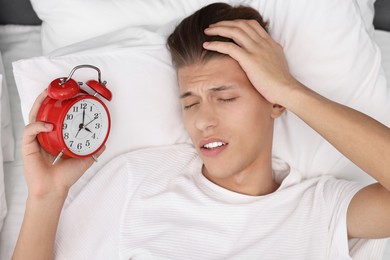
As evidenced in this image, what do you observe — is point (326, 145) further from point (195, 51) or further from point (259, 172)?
point (195, 51)

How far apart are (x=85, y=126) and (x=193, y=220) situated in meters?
0.41

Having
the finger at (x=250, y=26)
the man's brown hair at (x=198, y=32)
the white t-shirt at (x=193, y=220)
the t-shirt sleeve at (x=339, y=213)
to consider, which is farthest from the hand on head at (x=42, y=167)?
the t-shirt sleeve at (x=339, y=213)

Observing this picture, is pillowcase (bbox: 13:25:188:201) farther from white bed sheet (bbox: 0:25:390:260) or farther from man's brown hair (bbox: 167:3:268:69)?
white bed sheet (bbox: 0:25:390:260)

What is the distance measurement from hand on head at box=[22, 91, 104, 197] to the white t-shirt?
10cm

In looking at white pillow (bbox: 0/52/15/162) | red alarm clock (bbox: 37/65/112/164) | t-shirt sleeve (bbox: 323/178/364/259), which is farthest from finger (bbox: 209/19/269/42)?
white pillow (bbox: 0/52/15/162)

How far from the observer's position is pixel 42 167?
143cm

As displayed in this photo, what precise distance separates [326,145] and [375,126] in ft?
1.08

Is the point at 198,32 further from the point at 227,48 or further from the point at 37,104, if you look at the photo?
the point at 37,104

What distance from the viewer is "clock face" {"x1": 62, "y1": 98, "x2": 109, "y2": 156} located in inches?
53.4

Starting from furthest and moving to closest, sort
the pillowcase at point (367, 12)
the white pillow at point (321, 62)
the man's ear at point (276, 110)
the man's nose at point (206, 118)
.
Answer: the pillowcase at point (367, 12) < the white pillow at point (321, 62) < the man's ear at point (276, 110) < the man's nose at point (206, 118)

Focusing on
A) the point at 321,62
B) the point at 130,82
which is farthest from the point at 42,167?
the point at 321,62

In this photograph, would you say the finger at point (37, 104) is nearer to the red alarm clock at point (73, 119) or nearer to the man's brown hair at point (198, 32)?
the red alarm clock at point (73, 119)

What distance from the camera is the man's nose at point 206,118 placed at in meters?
1.45

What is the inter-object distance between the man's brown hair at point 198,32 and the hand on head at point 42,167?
15.4 inches
